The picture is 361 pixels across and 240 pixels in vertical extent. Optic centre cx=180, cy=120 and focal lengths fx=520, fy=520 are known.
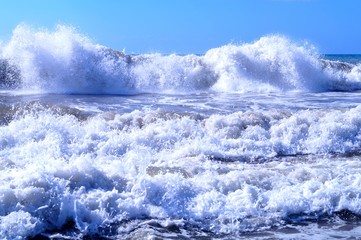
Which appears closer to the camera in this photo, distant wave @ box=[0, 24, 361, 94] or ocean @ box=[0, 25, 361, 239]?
ocean @ box=[0, 25, 361, 239]

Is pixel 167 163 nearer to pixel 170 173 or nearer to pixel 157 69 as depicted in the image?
pixel 170 173

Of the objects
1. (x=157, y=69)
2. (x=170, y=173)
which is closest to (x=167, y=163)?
(x=170, y=173)

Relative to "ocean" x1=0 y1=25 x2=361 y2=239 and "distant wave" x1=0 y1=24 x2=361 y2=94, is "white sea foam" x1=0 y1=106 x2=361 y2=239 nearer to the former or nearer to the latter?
"ocean" x1=0 y1=25 x2=361 y2=239

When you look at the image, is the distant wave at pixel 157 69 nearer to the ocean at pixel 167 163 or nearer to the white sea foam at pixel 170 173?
the ocean at pixel 167 163

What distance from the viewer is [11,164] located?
6.11 meters

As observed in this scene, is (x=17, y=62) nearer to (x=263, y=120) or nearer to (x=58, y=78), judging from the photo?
(x=58, y=78)

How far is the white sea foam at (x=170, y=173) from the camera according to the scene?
16.3 feet

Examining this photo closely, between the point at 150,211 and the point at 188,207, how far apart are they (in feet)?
1.30

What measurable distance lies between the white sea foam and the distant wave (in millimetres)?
7276

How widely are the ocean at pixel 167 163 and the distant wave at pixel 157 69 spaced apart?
0.32 ft

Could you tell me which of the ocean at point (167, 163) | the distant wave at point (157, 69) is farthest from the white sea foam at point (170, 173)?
the distant wave at point (157, 69)

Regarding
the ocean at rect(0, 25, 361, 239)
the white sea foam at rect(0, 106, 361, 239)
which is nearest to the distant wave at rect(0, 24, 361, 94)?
the ocean at rect(0, 25, 361, 239)

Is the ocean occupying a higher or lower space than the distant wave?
lower

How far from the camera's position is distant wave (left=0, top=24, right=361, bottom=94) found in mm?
16578
